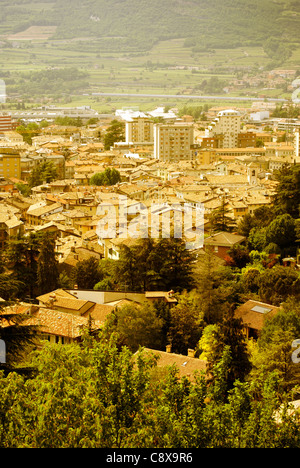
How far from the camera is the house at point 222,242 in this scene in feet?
35.8

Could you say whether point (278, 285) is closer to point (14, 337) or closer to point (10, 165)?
point (14, 337)

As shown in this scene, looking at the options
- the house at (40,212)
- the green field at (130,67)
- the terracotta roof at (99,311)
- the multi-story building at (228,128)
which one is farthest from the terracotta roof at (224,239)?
the green field at (130,67)

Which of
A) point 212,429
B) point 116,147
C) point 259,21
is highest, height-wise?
point 259,21

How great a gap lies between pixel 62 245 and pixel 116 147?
60.6ft

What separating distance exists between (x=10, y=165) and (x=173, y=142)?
25.0 feet

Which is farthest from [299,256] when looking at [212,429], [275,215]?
[212,429]

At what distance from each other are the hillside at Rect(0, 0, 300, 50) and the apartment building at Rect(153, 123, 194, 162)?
147 feet

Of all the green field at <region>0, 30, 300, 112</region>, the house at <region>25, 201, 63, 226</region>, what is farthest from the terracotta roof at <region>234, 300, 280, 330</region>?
the green field at <region>0, 30, 300, 112</region>

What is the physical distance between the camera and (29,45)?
72.1m

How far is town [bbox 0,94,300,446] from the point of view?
7266mm

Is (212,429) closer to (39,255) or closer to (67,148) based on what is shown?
(39,255)

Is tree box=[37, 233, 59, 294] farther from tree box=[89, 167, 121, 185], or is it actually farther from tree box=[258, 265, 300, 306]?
tree box=[89, 167, 121, 185]

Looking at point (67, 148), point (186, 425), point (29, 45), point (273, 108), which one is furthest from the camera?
point (29, 45)

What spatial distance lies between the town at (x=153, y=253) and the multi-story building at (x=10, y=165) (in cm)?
4
